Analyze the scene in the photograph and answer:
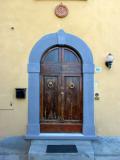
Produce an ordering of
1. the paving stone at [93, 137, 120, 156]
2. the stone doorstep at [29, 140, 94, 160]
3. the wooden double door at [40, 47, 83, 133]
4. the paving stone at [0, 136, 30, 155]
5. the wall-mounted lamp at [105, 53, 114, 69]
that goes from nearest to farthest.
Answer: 1. the stone doorstep at [29, 140, 94, 160]
2. the paving stone at [93, 137, 120, 156]
3. the paving stone at [0, 136, 30, 155]
4. the wall-mounted lamp at [105, 53, 114, 69]
5. the wooden double door at [40, 47, 83, 133]

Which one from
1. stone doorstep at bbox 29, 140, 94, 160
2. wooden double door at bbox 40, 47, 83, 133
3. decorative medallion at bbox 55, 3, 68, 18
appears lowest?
stone doorstep at bbox 29, 140, 94, 160

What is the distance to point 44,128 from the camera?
29.6 ft

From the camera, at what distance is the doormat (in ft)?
26.5

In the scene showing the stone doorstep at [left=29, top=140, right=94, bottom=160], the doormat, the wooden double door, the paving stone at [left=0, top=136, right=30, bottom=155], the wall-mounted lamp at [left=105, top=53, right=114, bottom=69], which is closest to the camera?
the stone doorstep at [left=29, top=140, right=94, bottom=160]

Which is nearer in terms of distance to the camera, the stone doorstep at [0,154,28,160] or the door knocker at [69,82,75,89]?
the stone doorstep at [0,154,28,160]

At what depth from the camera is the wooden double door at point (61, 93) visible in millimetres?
9039

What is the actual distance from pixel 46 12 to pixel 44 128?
3.00 meters

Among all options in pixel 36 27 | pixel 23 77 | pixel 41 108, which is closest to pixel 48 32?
pixel 36 27

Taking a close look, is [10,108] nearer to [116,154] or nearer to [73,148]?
[73,148]

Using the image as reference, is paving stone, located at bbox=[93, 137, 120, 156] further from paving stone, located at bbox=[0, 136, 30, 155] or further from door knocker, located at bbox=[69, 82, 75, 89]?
paving stone, located at bbox=[0, 136, 30, 155]

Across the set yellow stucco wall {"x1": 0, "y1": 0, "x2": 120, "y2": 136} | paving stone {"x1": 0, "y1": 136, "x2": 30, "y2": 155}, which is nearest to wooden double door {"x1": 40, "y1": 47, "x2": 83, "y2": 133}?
yellow stucco wall {"x1": 0, "y1": 0, "x2": 120, "y2": 136}

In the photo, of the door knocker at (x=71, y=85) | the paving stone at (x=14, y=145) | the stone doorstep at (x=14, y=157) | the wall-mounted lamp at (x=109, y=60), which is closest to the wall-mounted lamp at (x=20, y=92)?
the paving stone at (x=14, y=145)

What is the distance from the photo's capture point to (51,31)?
8.95 meters

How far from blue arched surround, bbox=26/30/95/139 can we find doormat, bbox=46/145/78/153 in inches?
15.4
